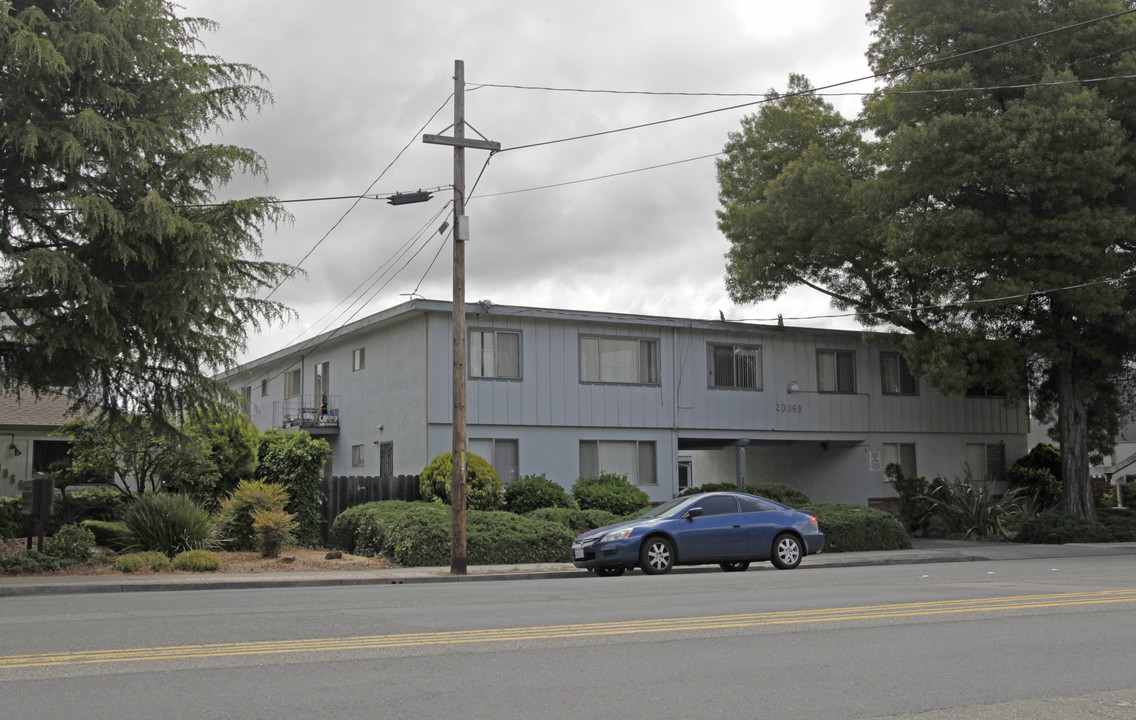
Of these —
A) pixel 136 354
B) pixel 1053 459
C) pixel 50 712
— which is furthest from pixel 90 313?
pixel 1053 459

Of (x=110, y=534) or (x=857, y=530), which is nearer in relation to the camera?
(x=110, y=534)

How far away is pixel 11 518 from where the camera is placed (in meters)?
23.3

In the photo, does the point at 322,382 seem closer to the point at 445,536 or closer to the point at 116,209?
the point at 445,536

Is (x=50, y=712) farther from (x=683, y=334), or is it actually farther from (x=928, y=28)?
(x=928, y=28)

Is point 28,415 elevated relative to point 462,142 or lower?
lower

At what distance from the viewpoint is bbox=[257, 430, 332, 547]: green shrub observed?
2295cm

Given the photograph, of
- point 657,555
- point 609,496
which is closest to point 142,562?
point 657,555

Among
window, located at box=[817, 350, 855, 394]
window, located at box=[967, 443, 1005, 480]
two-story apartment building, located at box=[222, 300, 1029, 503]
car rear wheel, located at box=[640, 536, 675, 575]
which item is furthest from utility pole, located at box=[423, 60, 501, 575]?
window, located at box=[967, 443, 1005, 480]

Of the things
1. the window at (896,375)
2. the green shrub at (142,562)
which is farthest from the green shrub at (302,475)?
the window at (896,375)

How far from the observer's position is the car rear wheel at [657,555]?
17.6 meters

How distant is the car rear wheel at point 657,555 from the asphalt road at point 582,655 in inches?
152

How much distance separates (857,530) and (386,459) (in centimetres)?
1211

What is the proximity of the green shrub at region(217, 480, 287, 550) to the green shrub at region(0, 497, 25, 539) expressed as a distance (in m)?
4.67

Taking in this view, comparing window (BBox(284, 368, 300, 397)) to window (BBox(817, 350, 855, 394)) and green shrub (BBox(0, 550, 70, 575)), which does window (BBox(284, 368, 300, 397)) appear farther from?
green shrub (BBox(0, 550, 70, 575))
